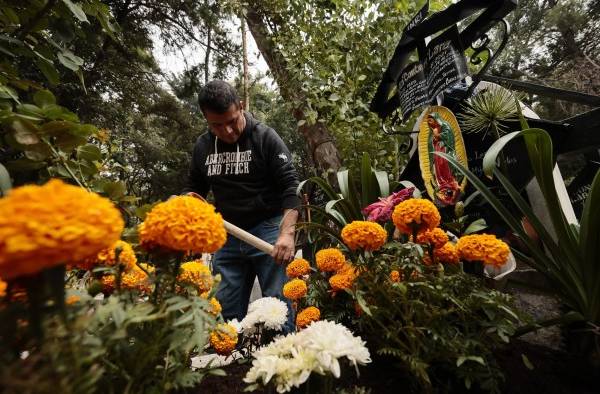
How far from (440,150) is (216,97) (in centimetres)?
141

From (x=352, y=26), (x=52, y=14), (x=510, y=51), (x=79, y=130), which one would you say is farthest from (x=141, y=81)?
(x=510, y=51)

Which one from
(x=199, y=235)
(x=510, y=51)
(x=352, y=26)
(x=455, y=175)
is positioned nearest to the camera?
(x=199, y=235)

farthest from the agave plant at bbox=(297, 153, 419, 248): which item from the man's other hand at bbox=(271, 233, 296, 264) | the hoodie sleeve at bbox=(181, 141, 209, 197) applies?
the hoodie sleeve at bbox=(181, 141, 209, 197)

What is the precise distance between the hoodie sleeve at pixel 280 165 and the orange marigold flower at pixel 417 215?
3.31 ft

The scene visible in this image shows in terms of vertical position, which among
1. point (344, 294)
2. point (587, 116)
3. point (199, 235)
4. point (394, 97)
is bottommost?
point (344, 294)

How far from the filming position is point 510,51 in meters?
11.1

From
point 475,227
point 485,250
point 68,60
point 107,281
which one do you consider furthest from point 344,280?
point 68,60

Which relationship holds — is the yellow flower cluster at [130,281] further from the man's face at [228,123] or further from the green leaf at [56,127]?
the man's face at [228,123]

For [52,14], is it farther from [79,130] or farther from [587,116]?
[587,116]

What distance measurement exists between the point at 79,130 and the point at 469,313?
1.04 m

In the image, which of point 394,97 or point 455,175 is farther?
point 394,97

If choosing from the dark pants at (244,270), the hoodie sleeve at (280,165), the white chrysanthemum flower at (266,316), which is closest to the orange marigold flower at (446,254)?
the white chrysanthemum flower at (266,316)

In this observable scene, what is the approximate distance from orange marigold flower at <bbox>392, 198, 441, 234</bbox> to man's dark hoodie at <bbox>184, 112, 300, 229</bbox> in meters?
1.09

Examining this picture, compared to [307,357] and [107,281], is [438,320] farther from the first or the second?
[107,281]
